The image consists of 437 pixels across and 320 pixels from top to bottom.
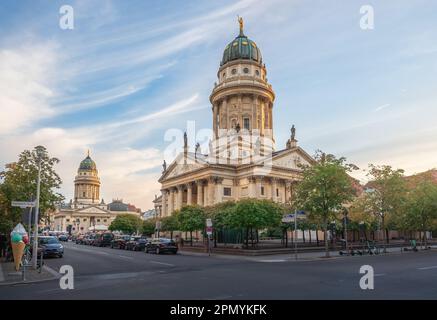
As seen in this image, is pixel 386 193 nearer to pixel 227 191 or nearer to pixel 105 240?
pixel 227 191

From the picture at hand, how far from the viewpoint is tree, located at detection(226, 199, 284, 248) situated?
35.2 meters

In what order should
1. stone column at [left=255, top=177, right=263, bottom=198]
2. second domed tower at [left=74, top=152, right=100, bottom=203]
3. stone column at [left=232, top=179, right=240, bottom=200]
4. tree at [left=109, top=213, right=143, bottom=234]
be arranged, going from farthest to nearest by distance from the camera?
second domed tower at [left=74, top=152, right=100, bottom=203], tree at [left=109, top=213, right=143, bottom=234], stone column at [left=232, top=179, right=240, bottom=200], stone column at [left=255, top=177, right=263, bottom=198]

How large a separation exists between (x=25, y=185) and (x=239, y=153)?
48.0 m

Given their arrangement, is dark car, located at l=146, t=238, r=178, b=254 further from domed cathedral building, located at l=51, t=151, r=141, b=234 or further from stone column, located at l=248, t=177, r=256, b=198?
domed cathedral building, located at l=51, t=151, r=141, b=234

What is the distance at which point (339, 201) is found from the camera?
31625 millimetres

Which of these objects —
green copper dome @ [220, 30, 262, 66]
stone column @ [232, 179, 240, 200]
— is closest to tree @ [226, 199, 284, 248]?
stone column @ [232, 179, 240, 200]

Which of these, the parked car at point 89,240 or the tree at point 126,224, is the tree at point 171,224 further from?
the tree at point 126,224

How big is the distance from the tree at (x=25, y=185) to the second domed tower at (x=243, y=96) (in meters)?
48.9

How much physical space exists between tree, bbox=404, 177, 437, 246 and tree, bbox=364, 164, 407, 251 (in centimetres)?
383

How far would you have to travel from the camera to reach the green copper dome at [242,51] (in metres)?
82.5

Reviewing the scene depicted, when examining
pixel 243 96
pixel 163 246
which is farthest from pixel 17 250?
pixel 243 96

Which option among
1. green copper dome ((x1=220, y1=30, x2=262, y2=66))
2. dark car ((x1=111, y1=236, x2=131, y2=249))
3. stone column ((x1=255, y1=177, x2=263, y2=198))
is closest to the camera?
dark car ((x1=111, y1=236, x2=131, y2=249))

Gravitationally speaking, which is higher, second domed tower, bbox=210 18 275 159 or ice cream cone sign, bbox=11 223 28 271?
second domed tower, bbox=210 18 275 159

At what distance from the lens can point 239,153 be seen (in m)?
71.0
